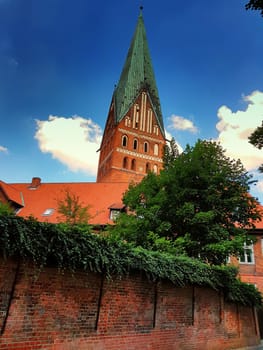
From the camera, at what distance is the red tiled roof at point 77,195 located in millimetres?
22984

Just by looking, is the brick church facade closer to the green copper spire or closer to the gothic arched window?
the green copper spire

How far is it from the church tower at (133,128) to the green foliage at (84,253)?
29.6m

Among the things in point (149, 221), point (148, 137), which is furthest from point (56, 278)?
point (148, 137)

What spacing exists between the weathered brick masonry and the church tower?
29364 millimetres

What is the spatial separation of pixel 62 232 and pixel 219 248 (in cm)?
854

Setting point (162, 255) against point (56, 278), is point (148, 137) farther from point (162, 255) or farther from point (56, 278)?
point (56, 278)

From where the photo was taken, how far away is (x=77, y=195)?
26.0 m

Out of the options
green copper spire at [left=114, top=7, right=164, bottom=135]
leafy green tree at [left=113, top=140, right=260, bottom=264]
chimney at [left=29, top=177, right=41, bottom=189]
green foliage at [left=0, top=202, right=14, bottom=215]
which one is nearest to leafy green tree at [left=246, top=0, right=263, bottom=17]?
green foliage at [left=0, top=202, right=14, bottom=215]

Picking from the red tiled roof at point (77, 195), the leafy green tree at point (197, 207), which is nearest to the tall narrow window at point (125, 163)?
the red tiled roof at point (77, 195)

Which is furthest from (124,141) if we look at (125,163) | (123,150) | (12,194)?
(12,194)

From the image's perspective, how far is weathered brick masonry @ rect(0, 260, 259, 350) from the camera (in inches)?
229

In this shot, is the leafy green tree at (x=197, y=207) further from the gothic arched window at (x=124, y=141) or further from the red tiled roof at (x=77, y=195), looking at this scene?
the gothic arched window at (x=124, y=141)

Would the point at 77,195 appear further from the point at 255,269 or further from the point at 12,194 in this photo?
the point at 255,269

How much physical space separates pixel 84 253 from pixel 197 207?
9.14 m
